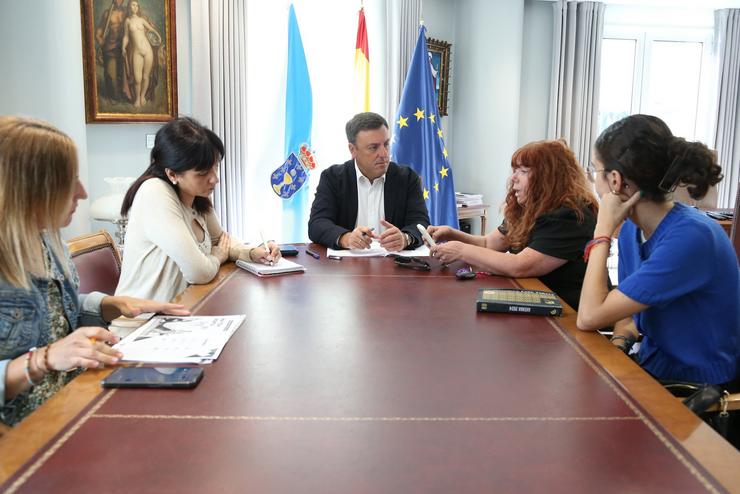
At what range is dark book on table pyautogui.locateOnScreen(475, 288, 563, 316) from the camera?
1.76 metres

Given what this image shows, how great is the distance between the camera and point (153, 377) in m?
1.25

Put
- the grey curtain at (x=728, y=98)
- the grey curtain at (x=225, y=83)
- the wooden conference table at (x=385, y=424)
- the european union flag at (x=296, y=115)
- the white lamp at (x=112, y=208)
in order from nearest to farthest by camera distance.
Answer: the wooden conference table at (x=385, y=424) < the white lamp at (x=112, y=208) < the grey curtain at (x=225, y=83) < the european union flag at (x=296, y=115) < the grey curtain at (x=728, y=98)

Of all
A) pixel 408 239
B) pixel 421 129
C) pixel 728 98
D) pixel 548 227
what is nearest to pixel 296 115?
pixel 421 129

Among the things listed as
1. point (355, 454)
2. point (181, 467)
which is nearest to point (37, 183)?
point (181, 467)

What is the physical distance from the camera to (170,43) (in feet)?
13.5

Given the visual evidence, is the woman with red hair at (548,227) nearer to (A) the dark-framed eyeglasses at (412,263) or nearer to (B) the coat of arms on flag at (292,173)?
(A) the dark-framed eyeglasses at (412,263)

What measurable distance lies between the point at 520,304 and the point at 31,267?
4.09 feet

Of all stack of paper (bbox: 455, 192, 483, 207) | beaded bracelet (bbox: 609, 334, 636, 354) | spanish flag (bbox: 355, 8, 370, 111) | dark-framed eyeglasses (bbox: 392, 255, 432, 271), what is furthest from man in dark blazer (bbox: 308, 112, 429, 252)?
stack of paper (bbox: 455, 192, 483, 207)

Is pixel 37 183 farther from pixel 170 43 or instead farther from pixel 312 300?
pixel 170 43

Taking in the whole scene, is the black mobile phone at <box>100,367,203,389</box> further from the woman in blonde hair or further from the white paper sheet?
the white paper sheet

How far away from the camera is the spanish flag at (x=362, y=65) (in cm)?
482

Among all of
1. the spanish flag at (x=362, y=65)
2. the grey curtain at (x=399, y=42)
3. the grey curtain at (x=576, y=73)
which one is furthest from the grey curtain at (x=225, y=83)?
the grey curtain at (x=576, y=73)

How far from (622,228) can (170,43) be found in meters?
3.24

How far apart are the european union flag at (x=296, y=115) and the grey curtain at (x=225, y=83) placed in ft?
1.11
